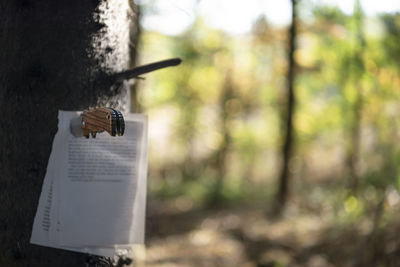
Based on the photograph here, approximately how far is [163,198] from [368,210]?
437 inches

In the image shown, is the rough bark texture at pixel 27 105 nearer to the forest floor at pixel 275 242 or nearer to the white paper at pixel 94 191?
the white paper at pixel 94 191

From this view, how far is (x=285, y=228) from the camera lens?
8500 mm

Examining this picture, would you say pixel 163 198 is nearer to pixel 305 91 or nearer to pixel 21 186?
pixel 305 91

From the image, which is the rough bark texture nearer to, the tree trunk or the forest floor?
the forest floor

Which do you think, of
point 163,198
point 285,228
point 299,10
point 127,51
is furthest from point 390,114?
point 127,51

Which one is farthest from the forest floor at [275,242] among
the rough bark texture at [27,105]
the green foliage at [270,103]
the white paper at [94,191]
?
the rough bark texture at [27,105]

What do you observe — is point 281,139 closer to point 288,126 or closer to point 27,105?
point 288,126

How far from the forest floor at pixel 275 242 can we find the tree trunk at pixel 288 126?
1.18 ft

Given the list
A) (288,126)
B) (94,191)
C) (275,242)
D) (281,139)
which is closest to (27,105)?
(94,191)

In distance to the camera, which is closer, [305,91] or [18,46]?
[18,46]

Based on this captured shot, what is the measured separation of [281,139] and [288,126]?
4.57m

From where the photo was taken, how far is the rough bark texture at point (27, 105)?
5.22ft

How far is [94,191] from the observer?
1682 millimetres

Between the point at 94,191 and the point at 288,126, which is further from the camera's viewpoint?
the point at 288,126
